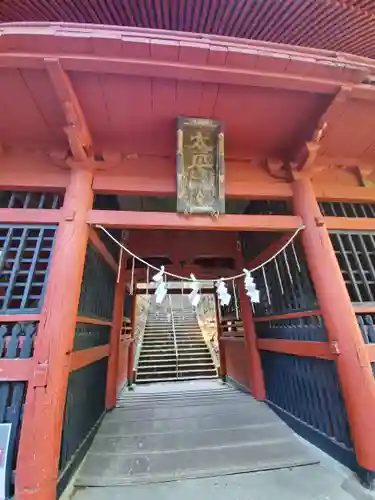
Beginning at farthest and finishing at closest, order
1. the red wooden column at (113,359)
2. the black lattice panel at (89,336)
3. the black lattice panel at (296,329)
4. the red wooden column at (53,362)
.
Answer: the red wooden column at (113,359), the black lattice panel at (296,329), the black lattice panel at (89,336), the red wooden column at (53,362)

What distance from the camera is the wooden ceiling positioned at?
187 cm

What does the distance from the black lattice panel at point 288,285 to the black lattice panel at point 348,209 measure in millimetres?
545

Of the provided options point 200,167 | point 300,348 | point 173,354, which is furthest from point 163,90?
point 173,354

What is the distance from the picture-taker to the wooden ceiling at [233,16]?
6.15ft

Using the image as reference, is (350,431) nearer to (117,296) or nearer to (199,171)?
(199,171)

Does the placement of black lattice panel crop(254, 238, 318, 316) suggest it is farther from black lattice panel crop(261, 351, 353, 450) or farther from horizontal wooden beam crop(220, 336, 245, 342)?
horizontal wooden beam crop(220, 336, 245, 342)

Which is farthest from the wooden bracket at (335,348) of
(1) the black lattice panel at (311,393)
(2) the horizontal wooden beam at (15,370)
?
(2) the horizontal wooden beam at (15,370)

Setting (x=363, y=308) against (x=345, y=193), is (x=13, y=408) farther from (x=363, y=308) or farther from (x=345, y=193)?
(x=345, y=193)

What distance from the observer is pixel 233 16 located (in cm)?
199

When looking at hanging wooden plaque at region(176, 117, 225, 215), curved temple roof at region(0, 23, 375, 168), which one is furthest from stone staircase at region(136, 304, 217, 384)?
curved temple roof at region(0, 23, 375, 168)

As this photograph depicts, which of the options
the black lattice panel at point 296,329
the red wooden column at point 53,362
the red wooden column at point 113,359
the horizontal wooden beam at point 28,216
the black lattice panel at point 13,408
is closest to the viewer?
the red wooden column at point 53,362

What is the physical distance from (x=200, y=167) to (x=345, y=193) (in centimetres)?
176

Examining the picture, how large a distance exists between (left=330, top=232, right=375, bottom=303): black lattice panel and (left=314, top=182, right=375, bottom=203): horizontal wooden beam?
426mm

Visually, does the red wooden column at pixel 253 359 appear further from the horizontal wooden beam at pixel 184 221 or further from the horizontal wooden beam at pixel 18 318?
the horizontal wooden beam at pixel 18 318
